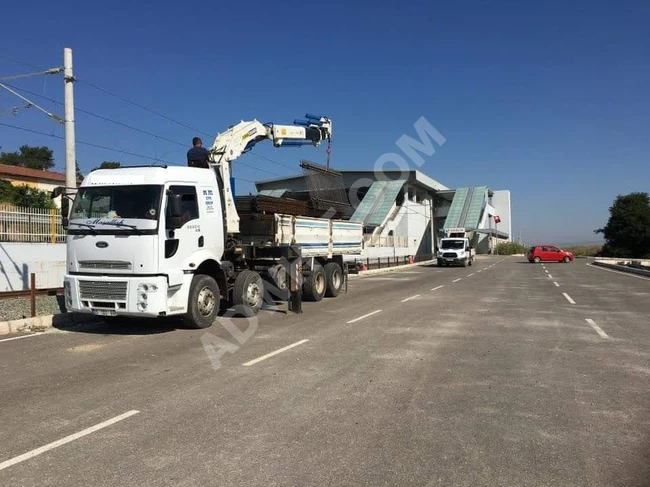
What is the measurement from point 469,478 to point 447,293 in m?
15.5

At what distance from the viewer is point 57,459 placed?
4316 millimetres

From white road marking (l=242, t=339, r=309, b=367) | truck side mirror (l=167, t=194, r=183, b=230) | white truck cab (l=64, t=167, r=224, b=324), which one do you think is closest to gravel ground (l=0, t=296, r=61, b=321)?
white truck cab (l=64, t=167, r=224, b=324)

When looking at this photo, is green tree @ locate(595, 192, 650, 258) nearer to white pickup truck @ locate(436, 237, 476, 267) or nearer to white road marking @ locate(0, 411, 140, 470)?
white pickup truck @ locate(436, 237, 476, 267)

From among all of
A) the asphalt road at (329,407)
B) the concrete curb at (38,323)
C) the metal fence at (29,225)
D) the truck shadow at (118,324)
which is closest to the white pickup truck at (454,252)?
the metal fence at (29,225)

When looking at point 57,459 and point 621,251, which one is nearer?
point 57,459

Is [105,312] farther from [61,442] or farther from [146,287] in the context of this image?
[61,442]

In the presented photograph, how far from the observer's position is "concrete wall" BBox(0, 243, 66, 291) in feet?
54.9

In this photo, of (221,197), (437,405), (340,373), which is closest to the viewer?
(437,405)

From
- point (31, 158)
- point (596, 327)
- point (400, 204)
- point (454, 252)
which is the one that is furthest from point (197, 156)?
point (31, 158)

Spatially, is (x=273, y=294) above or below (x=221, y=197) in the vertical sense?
below

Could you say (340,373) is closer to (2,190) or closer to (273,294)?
(273,294)

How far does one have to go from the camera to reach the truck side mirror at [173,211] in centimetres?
995

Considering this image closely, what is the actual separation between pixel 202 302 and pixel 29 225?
10414 mm

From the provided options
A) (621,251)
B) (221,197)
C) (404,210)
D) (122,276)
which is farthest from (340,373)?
(621,251)
